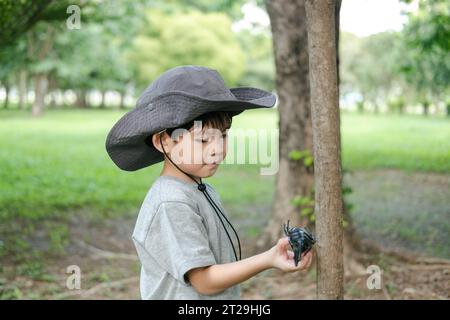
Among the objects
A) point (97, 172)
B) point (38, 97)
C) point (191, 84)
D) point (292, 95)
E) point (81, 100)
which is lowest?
point (97, 172)

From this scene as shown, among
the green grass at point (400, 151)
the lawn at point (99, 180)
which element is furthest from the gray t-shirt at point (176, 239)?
the green grass at point (400, 151)

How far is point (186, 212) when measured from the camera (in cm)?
192

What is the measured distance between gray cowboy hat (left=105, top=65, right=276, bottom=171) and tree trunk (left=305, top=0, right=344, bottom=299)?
7.7 inches

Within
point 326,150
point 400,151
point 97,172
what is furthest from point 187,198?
point 400,151

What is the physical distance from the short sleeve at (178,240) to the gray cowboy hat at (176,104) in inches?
10.9

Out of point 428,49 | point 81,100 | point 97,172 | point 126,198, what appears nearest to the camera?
point 126,198

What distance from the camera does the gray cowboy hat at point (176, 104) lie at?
1.94 metres

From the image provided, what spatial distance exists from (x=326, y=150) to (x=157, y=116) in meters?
0.62

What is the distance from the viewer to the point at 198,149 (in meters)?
2.01

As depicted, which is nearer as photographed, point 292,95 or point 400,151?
point 292,95

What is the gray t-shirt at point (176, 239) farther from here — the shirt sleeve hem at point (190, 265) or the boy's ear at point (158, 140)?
the boy's ear at point (158, 140)

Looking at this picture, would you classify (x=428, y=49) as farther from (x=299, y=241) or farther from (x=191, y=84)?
(x=299, y=241)

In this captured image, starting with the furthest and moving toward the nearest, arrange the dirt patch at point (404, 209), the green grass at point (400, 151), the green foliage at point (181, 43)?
the green foliage at point (181, 43), the green grass at point (400, 151), the dirt patch at point (404, 209)
